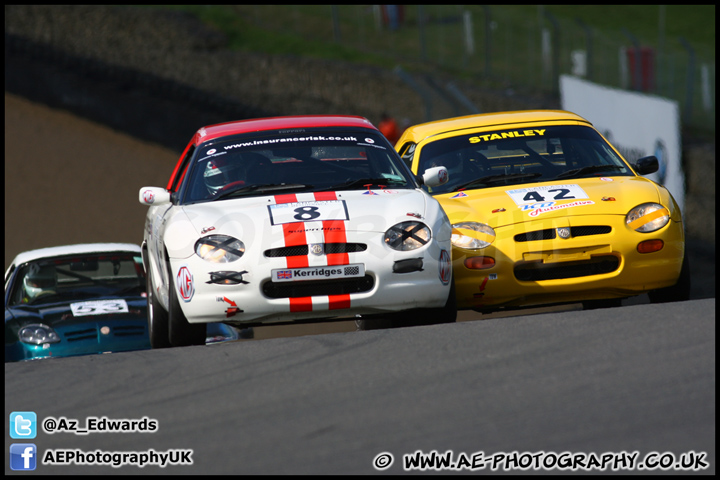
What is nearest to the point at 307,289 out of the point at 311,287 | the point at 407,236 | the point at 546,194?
the point at 311,287

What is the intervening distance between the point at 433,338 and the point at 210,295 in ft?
4.66

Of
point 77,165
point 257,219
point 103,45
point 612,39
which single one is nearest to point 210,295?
point 257,219

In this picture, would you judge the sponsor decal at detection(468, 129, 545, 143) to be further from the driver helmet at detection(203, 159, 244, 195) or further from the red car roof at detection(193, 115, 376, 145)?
the driver helmet at detection(203, 159, 244, 195)

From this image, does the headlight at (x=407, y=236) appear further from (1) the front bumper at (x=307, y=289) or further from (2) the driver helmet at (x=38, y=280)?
(2) the driver helmet at (x=38, y=280)

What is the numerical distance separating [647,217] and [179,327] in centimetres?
336

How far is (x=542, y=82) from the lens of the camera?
22.3 metres

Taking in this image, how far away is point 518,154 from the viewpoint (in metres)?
8.44

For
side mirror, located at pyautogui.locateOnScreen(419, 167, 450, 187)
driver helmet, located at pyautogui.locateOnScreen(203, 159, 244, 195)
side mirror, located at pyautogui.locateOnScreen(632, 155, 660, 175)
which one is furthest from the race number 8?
side mirror, located at pyautogui.locateOnScreen(632, 155, 660, 175)

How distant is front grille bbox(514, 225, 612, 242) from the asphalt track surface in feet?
2.53

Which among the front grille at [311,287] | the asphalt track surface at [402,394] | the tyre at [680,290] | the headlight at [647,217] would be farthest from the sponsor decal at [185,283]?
the tyre at [680,290]

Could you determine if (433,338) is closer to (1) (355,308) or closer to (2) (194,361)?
(1) (355,308)

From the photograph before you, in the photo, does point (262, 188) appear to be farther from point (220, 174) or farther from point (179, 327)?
point (179, 327)

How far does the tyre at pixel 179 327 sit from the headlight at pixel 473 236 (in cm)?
190

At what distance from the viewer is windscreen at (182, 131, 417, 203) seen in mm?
7137
